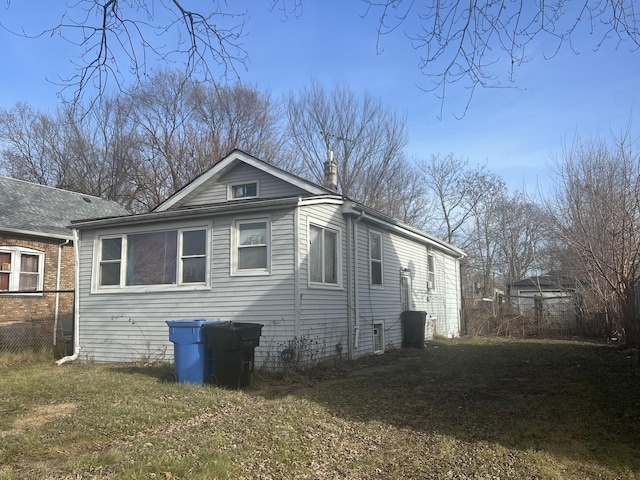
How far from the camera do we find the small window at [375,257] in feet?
44.0

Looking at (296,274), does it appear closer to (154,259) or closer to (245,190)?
(154,259)

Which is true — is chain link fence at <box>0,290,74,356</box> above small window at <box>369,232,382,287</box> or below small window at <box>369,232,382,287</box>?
below

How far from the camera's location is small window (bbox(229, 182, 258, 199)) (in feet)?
43.2

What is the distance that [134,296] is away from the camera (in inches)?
465

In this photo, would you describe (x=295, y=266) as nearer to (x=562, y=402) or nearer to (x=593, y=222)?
(x=562, y=402)

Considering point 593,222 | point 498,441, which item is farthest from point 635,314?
point 498,441

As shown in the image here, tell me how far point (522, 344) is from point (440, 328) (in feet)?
11.6

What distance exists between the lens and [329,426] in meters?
5.89

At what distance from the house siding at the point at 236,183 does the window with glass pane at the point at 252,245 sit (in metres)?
2.06

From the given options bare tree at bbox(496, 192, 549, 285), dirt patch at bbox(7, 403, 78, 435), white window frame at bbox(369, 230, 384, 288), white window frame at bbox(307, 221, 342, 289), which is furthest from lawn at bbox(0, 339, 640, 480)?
bare tree at bbox(496, 192, 549, 285)

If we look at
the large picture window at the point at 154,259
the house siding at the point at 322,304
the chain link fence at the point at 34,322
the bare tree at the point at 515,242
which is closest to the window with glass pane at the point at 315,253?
the house siding at the point at 322,304

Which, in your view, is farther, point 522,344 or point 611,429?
point 522,344

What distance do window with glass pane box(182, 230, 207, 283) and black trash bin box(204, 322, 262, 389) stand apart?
2.94 m

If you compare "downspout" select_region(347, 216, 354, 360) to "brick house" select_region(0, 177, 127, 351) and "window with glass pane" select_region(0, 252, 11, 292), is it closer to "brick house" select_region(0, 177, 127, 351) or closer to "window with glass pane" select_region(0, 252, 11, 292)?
"brick house" select_region(0, 177, 127, 351)
